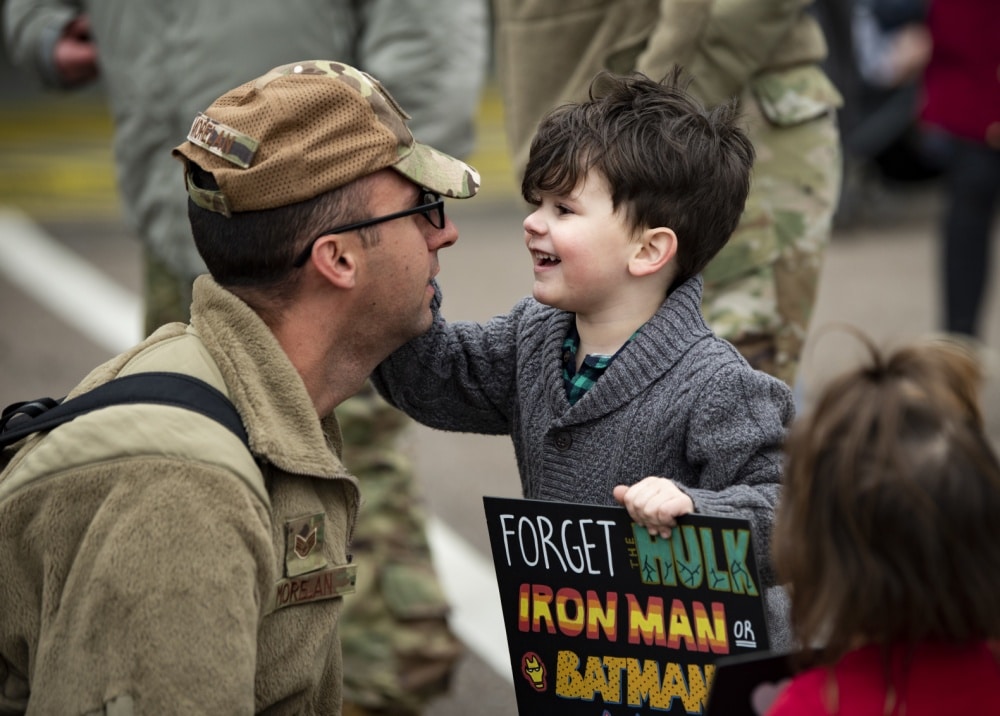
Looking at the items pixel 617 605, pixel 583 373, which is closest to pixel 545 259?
pixel 583 373

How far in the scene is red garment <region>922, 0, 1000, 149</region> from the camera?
5641mm

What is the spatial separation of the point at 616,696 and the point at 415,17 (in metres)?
1.88

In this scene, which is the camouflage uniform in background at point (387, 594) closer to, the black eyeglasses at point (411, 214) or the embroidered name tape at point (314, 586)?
the black eyeglasses at point (411, 214)

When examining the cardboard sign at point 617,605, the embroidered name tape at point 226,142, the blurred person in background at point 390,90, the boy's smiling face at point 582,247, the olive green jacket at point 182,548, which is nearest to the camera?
the olive green jacket at point 182,548

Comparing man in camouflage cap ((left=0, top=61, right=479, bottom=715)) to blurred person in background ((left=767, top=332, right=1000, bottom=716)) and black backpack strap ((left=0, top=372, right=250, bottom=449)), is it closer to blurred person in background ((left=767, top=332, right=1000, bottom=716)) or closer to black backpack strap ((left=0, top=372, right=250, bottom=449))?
black backpack strap ((left=0, top=372, right=250, bottom=449))

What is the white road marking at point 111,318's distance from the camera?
4.52 m

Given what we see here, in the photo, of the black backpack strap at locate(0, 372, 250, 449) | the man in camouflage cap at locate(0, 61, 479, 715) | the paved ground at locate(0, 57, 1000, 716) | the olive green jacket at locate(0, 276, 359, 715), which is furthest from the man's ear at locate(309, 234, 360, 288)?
the paved ground at locate(0, 57, 1000, 716)

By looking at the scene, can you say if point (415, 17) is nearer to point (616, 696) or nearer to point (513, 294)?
point (616, 696)

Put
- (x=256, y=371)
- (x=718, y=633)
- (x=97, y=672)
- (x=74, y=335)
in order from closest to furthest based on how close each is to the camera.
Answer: (x=97, y=672)
(x=718, y=633)
(x=256, y=371)
(x=74, y=335)

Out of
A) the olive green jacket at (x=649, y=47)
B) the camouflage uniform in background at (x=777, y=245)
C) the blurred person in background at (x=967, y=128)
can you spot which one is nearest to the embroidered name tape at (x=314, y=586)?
the camouflage uniform in background at (x=777, y=245)

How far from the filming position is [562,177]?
2.52m

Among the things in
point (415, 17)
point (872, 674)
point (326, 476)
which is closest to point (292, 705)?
point (326, 476)

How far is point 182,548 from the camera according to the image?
2.05 metres

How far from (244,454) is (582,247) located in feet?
2.19
